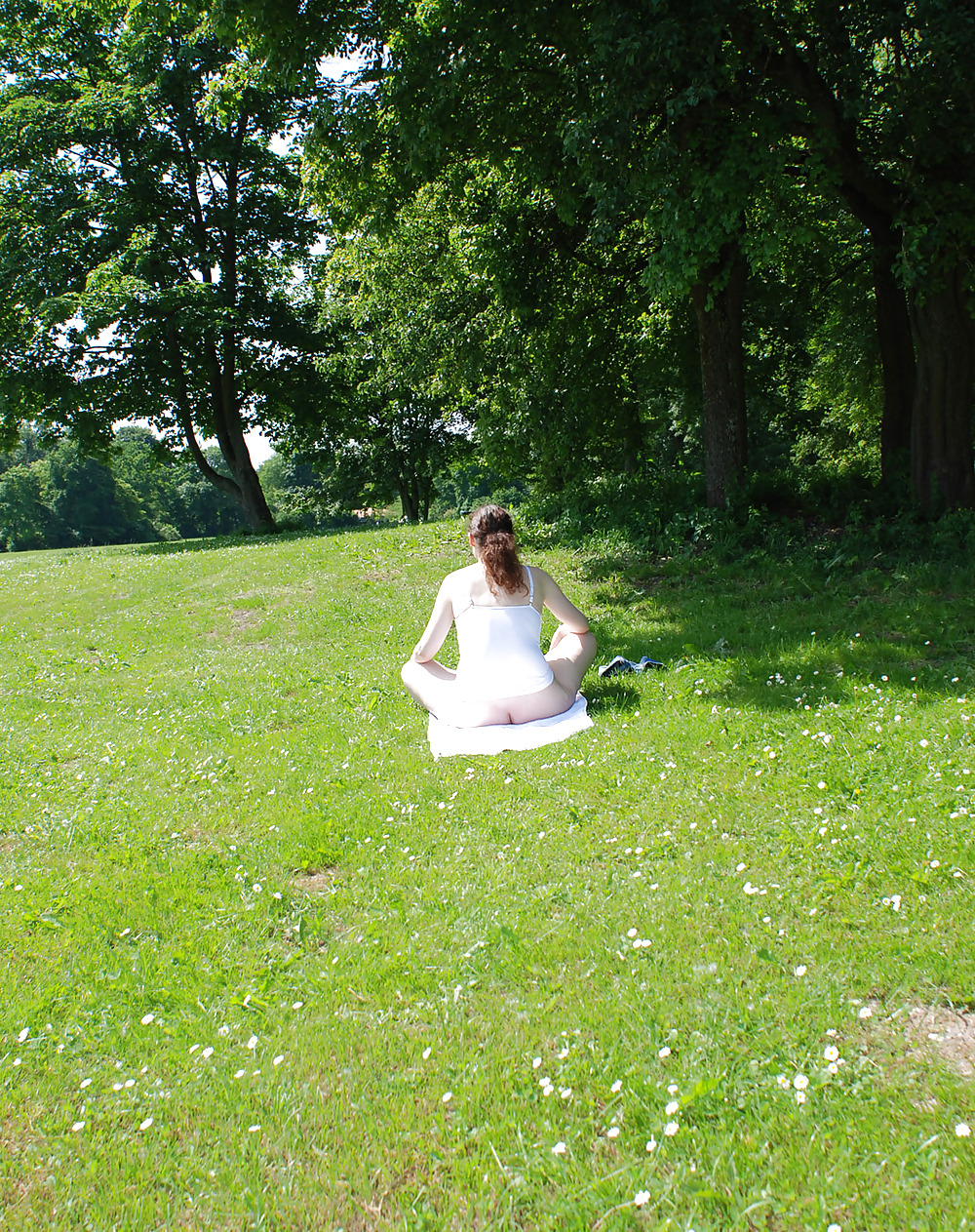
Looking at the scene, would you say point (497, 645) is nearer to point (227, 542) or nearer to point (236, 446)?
point (227, 542)

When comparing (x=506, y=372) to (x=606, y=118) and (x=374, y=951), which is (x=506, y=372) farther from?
(x=374, y=951)

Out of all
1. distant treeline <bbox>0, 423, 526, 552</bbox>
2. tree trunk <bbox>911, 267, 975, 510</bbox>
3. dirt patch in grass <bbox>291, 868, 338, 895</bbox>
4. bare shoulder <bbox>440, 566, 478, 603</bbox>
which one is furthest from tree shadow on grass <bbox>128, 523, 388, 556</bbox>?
distant treeline <bbox>0, 423, 526, 552</bbox>

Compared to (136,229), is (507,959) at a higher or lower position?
lower

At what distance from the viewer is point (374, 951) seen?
4.52 meters

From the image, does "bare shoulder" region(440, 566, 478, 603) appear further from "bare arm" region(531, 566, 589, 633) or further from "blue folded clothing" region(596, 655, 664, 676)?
"blue folded clothing" region(596, 655, 664, 676)

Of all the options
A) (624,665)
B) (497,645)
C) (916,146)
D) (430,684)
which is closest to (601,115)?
(916,146)

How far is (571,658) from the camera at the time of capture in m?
7.83

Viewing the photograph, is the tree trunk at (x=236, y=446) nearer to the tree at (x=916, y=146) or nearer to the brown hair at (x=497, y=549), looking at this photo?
the tree at (x=916, y=146)

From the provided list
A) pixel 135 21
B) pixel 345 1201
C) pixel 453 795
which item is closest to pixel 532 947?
pixel 345 1201

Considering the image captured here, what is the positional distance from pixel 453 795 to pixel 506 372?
13318 millimetres

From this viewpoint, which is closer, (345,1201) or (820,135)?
(345,1201)

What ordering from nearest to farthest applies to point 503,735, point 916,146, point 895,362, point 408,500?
point 503,735 → point 916,146 → point 895,362 → point 408,500

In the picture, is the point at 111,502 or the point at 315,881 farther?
the point at 111,502

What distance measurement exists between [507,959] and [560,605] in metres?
4.08
